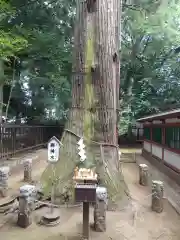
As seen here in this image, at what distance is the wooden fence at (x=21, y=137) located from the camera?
10.9 m

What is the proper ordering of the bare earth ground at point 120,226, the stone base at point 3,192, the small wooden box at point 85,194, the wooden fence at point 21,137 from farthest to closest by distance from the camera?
1. the wooden fence at point 21,137
2. the stone base at point 3,192
3. the bare earth ground at point 120,226
4. the small wooden box at point 85,194

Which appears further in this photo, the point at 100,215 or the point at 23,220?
the point at 23,220

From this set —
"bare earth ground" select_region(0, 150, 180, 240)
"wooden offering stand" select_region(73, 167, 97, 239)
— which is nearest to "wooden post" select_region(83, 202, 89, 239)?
"wooden offering stand" select_region(73, 167, 97, 239)

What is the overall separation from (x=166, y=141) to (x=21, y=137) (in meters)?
7.50

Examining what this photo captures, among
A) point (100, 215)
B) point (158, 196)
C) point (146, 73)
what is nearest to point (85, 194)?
point (100, 215)

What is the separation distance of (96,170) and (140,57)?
1632 centimetres

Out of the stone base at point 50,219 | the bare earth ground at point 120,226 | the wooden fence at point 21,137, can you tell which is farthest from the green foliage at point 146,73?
the stone base at point 50,219

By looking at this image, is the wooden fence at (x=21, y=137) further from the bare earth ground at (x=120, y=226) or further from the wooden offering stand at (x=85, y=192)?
the wooden offering stand at (x=85, y=192)

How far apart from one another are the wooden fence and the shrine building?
6857mm

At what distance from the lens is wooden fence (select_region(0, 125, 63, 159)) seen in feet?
35.6

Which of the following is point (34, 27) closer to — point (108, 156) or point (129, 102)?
point (129, 102)

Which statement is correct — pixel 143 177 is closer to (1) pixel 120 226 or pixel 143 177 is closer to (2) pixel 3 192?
(1) pixel 120 226

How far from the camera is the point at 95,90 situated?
6.67 meters

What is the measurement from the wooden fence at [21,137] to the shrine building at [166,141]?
22.5 feet
